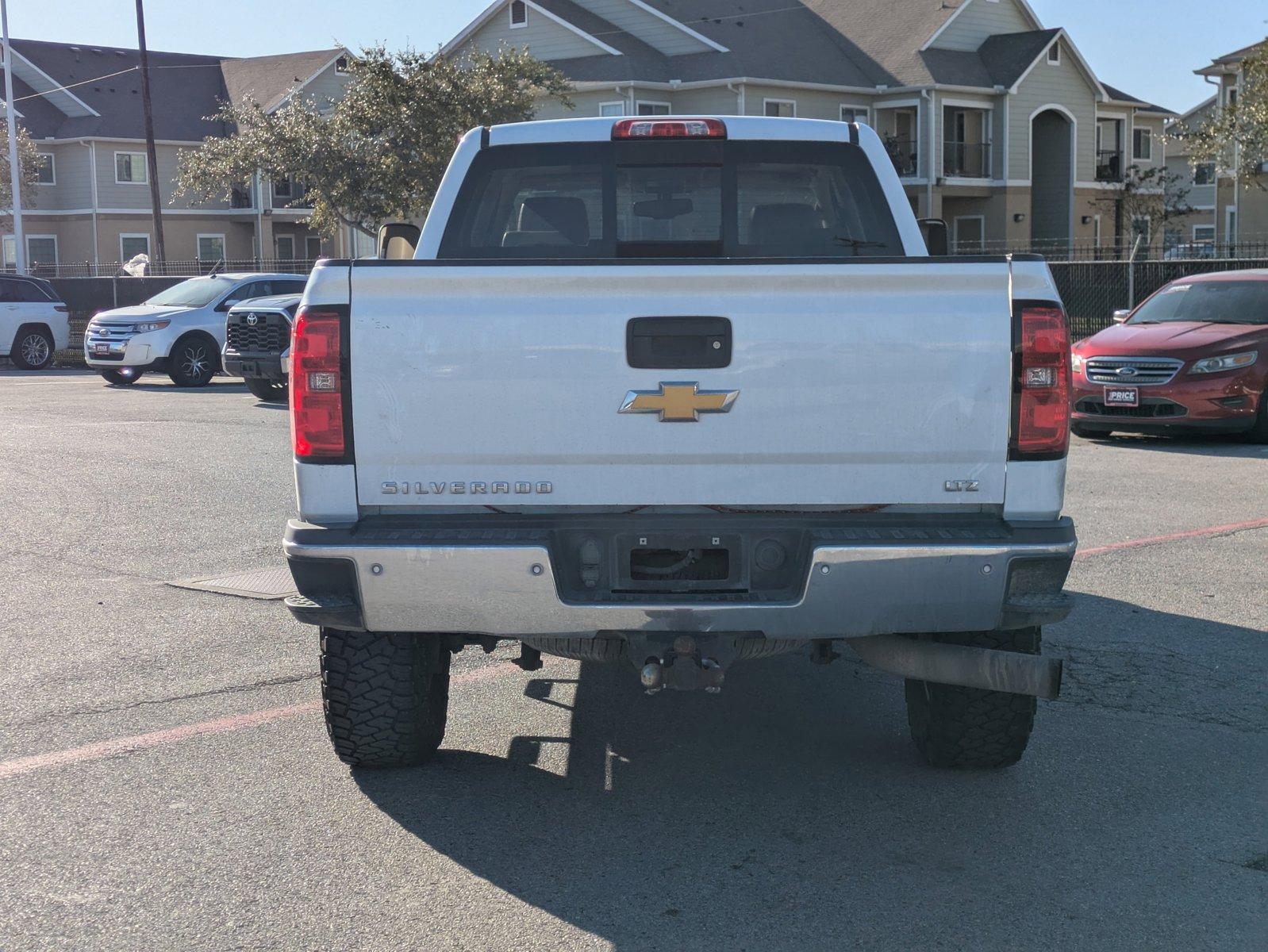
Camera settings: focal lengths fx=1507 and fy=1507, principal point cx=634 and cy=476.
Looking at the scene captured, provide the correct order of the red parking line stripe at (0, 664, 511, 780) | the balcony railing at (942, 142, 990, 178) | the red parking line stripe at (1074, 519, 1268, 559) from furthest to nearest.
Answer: the balcony railing at (942, 142, 990, 178) < the red parking line stripe at (1074, 519, 1268, 559) < the red parking line stripe at (0, 664, 511, 780)

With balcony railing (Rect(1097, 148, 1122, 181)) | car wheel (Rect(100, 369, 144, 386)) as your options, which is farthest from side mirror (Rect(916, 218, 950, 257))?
balcony railing (Rect(1097, 148, 1122, 181))

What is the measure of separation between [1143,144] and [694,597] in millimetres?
54665

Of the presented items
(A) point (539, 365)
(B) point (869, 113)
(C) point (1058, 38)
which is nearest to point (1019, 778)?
(A) point (539, 365)

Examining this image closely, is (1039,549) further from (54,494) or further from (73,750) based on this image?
(54,494)

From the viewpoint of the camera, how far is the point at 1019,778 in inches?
195

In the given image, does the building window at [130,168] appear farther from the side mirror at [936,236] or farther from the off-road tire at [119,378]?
the side mirror at [936,236]

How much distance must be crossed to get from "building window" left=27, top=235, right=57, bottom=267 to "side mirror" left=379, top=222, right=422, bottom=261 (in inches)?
1997

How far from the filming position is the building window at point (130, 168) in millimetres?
52562

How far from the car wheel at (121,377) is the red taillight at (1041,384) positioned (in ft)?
67.5

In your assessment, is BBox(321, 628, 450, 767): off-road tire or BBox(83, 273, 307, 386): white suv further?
BBox(83, 273, 307, 386): white suv

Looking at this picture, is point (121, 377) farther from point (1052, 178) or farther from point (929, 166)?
point (1052, 178)

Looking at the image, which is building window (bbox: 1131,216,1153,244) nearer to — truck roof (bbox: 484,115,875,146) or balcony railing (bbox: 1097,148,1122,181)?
balcony railing (bbox: 1097,148,1122,181)

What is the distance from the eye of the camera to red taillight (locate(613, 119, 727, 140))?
578 centimetres

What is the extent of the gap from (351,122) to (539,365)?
34031 mm
